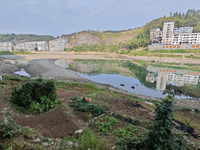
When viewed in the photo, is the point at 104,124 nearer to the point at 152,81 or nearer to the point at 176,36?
the point at 152,81

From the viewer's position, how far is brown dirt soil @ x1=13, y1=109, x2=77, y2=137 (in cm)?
475

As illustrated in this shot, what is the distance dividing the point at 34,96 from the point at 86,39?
14936 centimetres

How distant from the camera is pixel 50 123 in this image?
17.5ft

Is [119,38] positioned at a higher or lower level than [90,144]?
higher

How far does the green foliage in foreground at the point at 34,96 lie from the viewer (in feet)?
20.7

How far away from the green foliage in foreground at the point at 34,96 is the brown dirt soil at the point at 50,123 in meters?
0.63

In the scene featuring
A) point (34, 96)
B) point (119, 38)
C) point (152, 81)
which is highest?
point (119, 38)

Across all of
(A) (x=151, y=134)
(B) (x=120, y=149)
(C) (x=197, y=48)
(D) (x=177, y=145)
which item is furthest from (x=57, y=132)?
(C) (x=197, y=48)

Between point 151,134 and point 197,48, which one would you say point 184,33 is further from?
point 151,134

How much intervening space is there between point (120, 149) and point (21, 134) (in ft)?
10.9

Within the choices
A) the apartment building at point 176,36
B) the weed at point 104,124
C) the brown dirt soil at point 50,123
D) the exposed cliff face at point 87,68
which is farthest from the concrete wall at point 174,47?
the brown dirt soil at point 50,123

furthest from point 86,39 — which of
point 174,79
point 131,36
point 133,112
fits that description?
point 133,112

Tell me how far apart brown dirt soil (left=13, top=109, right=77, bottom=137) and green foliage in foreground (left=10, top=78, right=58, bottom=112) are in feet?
2.07

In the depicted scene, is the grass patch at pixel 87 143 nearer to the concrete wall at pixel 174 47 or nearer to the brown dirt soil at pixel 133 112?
the brown dirt soil at pixel 133 112
